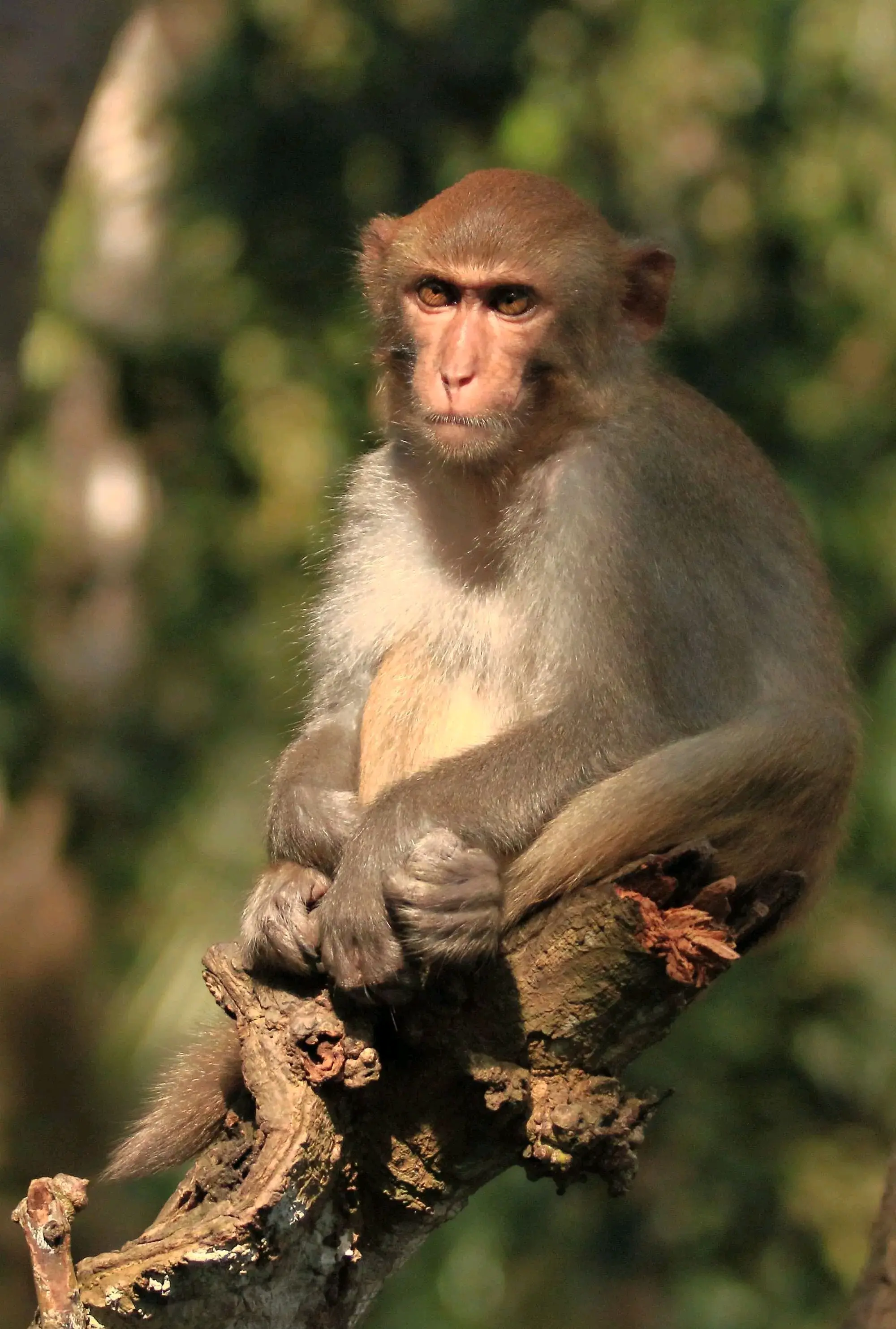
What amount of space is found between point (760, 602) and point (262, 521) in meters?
4.55

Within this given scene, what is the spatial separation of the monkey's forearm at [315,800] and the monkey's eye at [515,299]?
3.73 feet

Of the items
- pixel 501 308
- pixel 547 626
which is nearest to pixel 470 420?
pixel 501 308

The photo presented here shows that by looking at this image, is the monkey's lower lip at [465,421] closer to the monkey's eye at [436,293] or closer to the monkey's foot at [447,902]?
the monkey's eye at [436,293]

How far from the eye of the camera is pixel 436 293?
4086 mm

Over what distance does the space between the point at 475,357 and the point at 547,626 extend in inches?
24.7

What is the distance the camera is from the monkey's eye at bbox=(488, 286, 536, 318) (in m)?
4.00

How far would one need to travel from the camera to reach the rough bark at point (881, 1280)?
2562 mm

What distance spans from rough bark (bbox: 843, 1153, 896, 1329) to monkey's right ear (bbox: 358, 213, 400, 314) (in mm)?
2537

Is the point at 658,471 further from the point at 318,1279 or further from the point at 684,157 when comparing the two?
the point at 684,157

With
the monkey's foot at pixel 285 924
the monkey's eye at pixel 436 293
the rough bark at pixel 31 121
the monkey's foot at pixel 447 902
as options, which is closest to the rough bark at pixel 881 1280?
the monkey's foot at pixel 447 902

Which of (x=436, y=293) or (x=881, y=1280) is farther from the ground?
(x=436, y=293)

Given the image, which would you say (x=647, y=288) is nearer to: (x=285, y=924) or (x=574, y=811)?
(x=574, y=811)

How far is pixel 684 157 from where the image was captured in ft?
24.8

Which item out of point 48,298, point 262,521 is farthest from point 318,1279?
point 48,298
